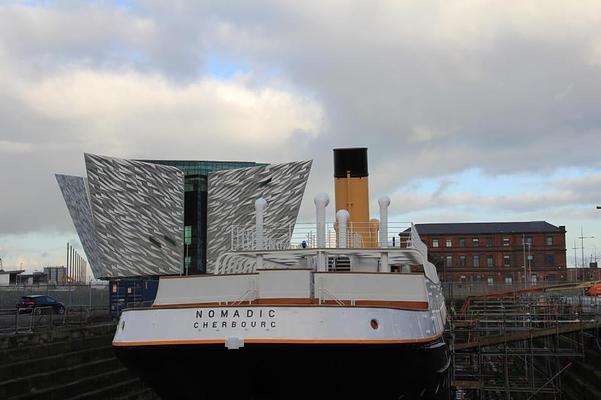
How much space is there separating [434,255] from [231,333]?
8666 centimetres

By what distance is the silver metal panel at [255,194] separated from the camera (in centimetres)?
6644

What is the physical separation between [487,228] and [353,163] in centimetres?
8106

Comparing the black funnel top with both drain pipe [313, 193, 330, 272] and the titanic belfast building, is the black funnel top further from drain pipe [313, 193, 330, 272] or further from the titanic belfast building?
the titanic belfast building

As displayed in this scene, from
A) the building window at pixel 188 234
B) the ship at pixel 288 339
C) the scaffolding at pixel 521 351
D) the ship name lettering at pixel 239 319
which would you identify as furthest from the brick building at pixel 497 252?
the ship name lettering at pixel 239 319

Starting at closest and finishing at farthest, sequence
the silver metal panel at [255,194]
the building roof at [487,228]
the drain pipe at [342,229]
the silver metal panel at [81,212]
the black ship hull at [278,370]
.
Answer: the black ship hull at [278,370]
the drain pipe at [342,229]
the silver metal panel at [81,212]
the silver metal panel at [255,194]
the building roof at [487,228]

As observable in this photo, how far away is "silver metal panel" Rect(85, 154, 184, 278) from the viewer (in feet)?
204

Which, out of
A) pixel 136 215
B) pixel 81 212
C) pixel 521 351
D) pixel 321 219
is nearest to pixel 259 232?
pixel 321 219

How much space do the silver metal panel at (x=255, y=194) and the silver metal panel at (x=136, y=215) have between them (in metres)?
4.24

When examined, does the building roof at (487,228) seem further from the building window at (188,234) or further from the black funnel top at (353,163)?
the black funnel top at (353,163)

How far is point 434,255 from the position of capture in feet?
309

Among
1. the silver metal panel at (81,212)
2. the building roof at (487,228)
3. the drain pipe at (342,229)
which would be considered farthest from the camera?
the building roof at (487,228)

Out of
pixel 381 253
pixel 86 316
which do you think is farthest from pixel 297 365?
pixel 86 316

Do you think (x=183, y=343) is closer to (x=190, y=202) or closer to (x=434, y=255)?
(x=190, y=202)

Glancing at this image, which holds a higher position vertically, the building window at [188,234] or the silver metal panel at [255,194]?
the silver metal panel at [255,194]
